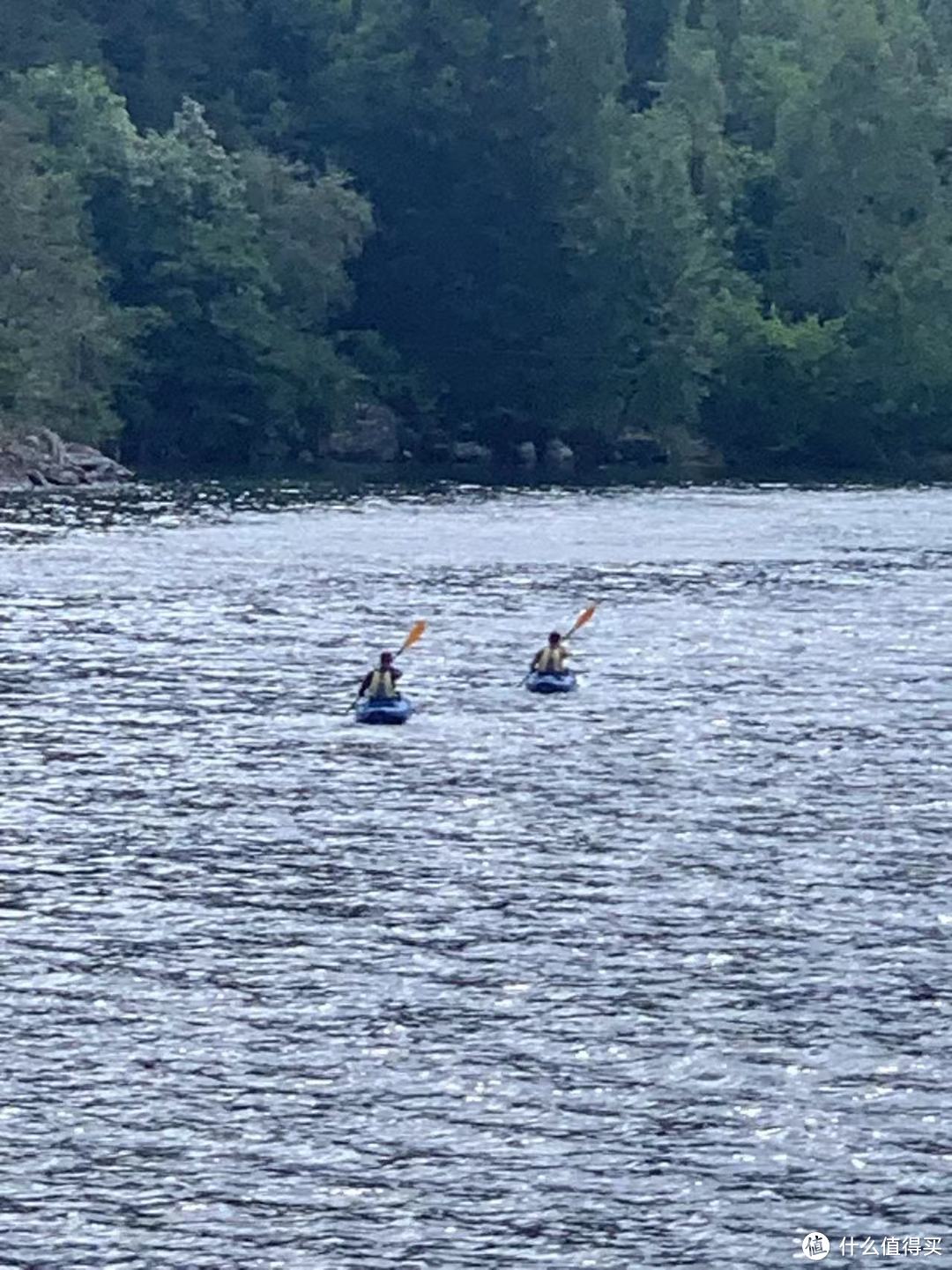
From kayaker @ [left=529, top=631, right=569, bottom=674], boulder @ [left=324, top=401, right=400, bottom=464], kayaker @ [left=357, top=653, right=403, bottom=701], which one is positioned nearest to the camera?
kayaker @ [left=357, top=653, right=403, bottom=701]

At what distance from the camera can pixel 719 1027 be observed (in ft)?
112

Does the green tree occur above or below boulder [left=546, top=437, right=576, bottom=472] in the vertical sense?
above

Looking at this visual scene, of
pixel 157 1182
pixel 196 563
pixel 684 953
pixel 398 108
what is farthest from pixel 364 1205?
pixel 398 108

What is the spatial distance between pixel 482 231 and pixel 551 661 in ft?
328

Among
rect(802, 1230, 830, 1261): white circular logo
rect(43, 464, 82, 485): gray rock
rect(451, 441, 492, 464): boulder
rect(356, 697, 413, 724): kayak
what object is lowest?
rect(802, 1230, 830, 1261): white circular logo

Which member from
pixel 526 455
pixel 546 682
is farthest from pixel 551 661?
pixel 526 455

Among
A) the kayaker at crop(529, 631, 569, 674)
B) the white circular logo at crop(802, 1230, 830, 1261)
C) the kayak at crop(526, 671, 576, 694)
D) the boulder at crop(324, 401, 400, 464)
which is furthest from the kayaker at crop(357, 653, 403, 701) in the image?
the boulder at crop(324, 401, 400, 464)

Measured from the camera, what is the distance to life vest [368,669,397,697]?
57.9 metres

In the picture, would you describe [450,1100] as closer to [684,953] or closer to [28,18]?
[684,953]

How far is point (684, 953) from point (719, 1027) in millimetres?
3721

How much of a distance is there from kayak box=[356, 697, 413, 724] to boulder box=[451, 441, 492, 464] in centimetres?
9455

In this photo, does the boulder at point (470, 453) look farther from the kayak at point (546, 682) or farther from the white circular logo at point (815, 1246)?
the white circular logo at point (815, 1246)

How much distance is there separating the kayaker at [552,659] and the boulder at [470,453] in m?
90.5

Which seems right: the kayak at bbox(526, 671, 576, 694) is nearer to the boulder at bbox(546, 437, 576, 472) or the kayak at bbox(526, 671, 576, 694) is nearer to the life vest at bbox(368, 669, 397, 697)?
the life vest at bbox(368, 669, 397, 697)
